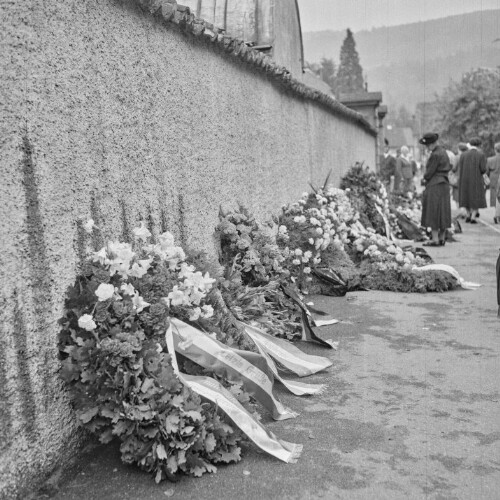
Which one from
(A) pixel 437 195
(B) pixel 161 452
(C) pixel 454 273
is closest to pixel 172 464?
(B) pixel 161 452

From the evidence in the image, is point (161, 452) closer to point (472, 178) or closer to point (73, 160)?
point (73, 160)

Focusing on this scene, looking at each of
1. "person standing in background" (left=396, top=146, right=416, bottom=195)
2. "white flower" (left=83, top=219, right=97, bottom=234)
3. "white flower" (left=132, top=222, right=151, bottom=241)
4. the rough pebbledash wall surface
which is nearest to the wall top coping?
the rough pebbledash wall surface

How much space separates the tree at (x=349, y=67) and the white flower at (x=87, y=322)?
86.8 meters

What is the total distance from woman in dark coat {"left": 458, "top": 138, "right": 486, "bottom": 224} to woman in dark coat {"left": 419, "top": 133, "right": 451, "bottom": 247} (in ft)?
12.3

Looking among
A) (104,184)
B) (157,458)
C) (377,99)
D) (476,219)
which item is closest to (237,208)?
(104,184)

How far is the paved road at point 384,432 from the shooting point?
3023mm

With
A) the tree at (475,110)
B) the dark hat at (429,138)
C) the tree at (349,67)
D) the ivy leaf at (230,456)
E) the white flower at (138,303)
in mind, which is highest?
the tree at (349,67)

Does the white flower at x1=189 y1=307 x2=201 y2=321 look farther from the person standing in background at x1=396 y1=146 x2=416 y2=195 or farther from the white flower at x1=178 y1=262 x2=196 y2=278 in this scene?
the person standing in background at x1=396 y1=146 x2=416 y2=195

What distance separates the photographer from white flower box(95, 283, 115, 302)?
317cm

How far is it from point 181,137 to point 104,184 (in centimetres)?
131

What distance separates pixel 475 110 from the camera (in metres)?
43.6

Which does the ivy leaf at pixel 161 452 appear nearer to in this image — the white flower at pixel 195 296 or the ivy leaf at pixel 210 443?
the ivy leaf at pixel 210 443

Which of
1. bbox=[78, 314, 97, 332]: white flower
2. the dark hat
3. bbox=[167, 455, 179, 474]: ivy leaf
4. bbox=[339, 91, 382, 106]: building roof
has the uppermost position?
bbox=[339, 91, 382, 106]: building roof

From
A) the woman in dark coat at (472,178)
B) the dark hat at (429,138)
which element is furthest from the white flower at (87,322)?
the woman in dark coat at (472,178)
